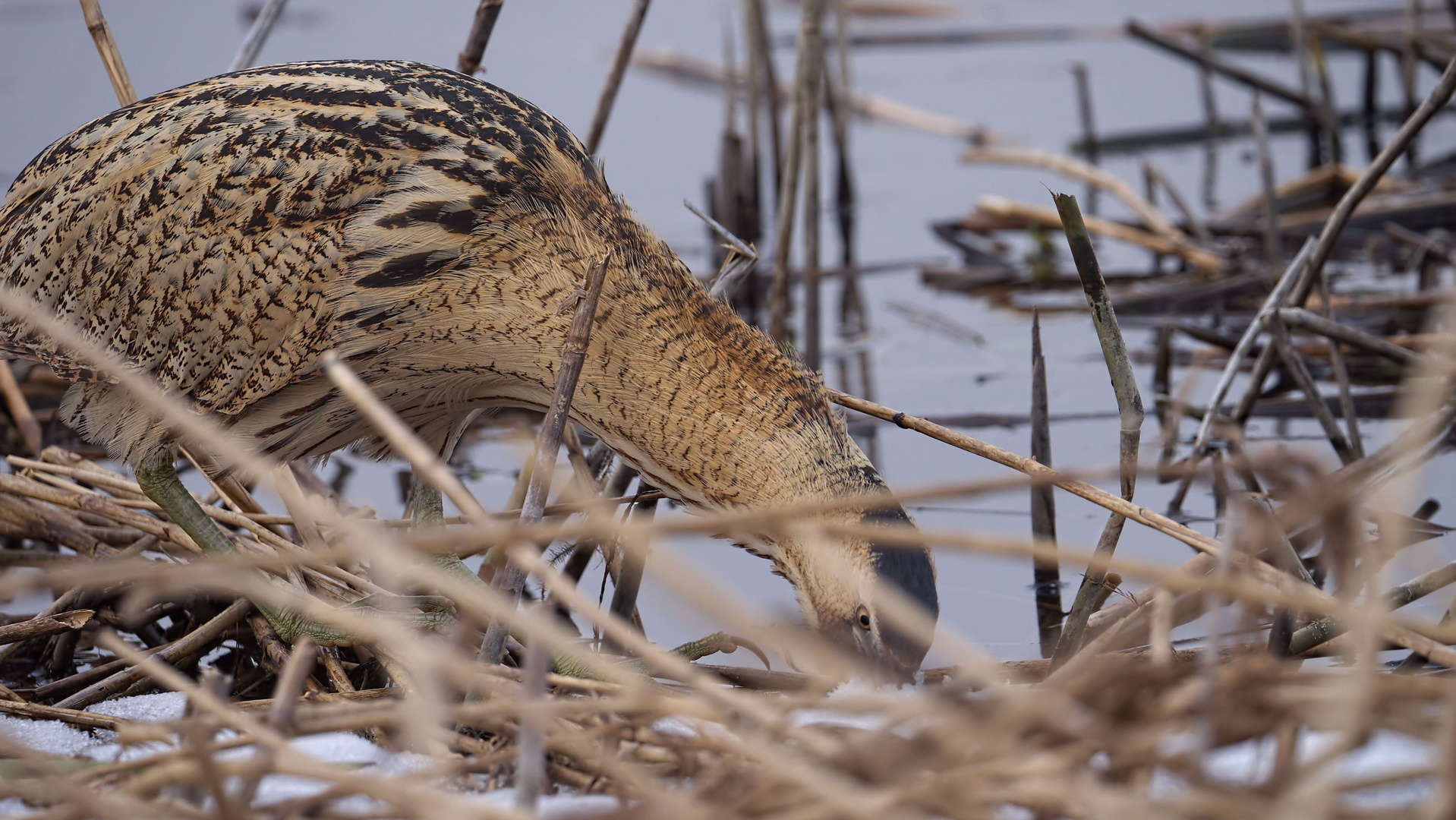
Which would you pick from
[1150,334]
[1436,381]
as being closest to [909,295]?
[1150,334]

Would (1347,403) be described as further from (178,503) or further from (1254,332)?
(178,503)

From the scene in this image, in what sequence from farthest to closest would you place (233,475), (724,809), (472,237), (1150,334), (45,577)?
(1150,334) → (233,475) → (472,237) → (45,577) → (724,809)

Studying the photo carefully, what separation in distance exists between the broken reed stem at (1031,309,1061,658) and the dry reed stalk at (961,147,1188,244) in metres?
3.31

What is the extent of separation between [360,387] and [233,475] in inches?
84.6

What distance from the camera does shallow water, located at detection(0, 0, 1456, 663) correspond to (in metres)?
4.39

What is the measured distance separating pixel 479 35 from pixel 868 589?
227 cm

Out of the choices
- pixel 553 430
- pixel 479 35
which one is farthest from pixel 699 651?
pixel 479 35

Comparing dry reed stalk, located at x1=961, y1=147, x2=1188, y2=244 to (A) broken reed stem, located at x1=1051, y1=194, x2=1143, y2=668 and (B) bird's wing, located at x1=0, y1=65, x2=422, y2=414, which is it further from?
(B) bird's wing, located at x1=0, y1=65, x2=422, y2=414

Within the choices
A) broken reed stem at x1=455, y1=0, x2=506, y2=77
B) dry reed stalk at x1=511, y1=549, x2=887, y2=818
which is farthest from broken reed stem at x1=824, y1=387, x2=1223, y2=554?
broken reed stem at x1=455, y1=0, x2=506, y2=77

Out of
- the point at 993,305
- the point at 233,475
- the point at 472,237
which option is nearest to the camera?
the point at 472,237

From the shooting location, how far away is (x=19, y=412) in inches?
189

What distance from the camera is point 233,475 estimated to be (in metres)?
3.96

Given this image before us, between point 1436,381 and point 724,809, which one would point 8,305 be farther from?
point 1436,381

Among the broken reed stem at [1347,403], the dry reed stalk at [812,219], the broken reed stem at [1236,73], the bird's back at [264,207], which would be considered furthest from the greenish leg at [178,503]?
the broken reed stem at [1236,73]
